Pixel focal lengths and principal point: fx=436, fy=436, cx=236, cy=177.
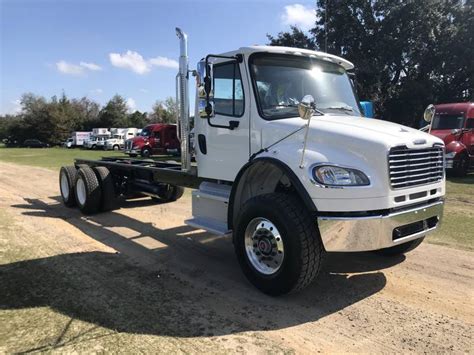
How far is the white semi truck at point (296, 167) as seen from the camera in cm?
416

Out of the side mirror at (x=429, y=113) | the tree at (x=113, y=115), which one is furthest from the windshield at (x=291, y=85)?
the tree at (x=113, y=115)

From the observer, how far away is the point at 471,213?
9109 mm

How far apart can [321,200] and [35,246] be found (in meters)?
4.78

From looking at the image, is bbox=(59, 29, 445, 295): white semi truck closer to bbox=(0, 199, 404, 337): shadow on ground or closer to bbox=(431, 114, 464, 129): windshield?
bbox=(0, 199, 404, 337): shadow on ground

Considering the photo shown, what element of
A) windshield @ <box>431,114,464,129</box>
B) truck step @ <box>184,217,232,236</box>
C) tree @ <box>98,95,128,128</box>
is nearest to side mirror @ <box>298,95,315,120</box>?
truck step @ <box>184,217,232,236</box>

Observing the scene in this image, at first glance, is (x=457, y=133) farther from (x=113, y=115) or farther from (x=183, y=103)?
(x=113, y=115)

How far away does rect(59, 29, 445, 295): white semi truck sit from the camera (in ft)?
13.7

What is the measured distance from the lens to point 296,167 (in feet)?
14.3

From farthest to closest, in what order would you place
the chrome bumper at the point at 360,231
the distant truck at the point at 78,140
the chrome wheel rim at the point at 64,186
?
the distant truck at the point at 78,140 < the chrome wheel rim at the point at 64,186 < the chrome bumper at the point at 360,231

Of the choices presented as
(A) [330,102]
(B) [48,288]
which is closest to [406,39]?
(A) [330,102]

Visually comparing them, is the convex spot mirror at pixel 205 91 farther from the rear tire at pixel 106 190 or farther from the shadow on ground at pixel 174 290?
the rear tire at pixel 106 190

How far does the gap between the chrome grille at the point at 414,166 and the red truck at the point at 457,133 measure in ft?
40.8

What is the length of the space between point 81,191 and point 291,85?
594 centimetres

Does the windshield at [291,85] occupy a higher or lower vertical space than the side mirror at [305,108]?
higher
